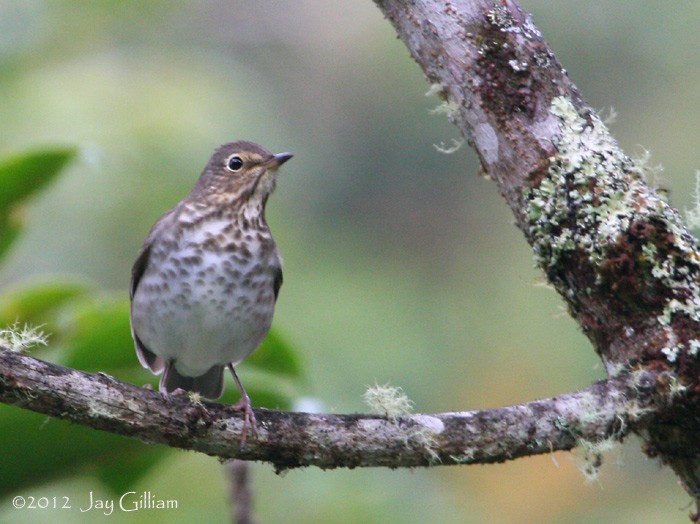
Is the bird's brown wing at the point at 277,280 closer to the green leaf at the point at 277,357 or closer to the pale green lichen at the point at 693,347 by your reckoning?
the green leaf at the point at 277,357

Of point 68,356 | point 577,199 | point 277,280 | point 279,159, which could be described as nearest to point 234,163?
point 279,159

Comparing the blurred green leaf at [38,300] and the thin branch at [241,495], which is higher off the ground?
the blurred green leaf at [38,300]

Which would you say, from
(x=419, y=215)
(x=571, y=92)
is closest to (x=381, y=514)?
(x=571, y=92)

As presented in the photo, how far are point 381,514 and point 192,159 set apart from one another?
140 inches

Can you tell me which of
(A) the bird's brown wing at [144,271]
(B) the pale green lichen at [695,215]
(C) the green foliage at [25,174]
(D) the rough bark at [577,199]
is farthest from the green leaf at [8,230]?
(B) the pale green lichen at [695,215]

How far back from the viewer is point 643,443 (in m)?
2.91

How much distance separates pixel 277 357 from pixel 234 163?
0.91 m

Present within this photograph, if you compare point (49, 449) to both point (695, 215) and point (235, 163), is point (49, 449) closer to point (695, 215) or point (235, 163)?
point (235, 163)

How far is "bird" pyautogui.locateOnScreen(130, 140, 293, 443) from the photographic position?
4035 mm

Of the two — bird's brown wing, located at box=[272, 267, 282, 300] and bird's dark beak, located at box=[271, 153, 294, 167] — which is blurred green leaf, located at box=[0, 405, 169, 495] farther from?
bird's dark beak, located at box=[271, 153, 294, 167]

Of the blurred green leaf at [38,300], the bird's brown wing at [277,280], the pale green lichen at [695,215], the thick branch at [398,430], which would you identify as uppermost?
the bird's brown wing at [277,280]

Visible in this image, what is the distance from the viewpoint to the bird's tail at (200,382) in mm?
4480

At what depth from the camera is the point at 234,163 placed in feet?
14.6

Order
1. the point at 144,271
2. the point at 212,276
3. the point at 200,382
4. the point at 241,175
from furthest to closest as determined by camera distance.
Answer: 1. the point at 200,382
2. the point at 241,175
3. the point at 144,271
4. the point at 212,276
